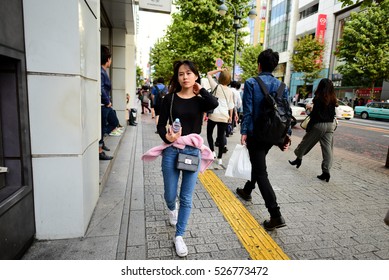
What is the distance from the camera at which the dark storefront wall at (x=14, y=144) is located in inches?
84.4

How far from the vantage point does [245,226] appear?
3.20 meters

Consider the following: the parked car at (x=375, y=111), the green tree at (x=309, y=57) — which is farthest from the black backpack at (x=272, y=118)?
the green tree at (x=309, y=57)

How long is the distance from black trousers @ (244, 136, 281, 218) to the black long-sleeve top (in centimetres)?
96

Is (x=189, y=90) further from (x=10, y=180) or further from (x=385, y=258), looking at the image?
(x=385, y=258)

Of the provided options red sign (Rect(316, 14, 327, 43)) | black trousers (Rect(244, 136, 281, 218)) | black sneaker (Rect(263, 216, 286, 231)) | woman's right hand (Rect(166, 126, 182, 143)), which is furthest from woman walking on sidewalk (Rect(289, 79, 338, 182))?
red sign (Rect(316, 14, 327, 43))

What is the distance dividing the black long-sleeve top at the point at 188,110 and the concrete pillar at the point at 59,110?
2.50 feet

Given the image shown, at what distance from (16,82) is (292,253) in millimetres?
2831

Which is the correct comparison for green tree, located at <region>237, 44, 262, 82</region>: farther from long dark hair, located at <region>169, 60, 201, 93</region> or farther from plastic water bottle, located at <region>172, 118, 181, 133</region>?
plastic water bottle, located at <region>172, 118, 181, 133</region>

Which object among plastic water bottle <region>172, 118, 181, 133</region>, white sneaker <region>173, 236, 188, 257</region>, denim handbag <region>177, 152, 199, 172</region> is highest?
plastic water bottle <region>172, 118, 181, 133</region>

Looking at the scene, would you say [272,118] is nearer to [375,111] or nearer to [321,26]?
[375,111]

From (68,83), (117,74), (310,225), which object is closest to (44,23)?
(68,83)

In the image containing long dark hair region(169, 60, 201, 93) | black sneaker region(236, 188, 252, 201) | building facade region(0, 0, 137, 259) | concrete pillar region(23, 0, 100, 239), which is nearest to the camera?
building facade region(0, 0, 137, 259)

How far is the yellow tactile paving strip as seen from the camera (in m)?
→ 2.69

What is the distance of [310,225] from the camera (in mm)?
3287
